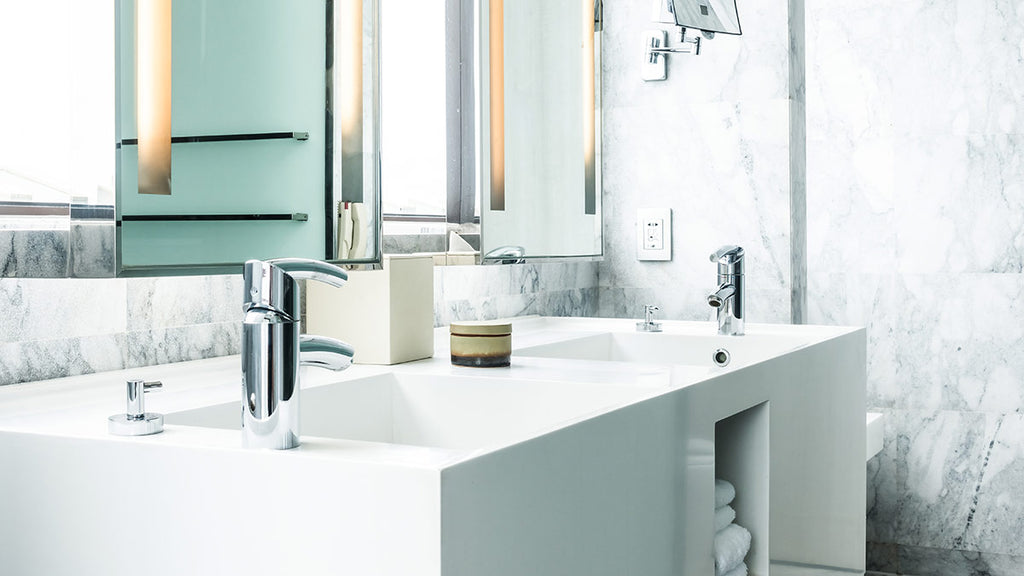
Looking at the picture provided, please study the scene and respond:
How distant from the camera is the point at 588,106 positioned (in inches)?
85.0

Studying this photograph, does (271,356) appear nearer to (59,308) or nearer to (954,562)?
(59,308)

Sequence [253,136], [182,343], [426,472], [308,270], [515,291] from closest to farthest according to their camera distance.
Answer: [426,472] < [308,270] < [253,136] < [182,343] < [515,291]

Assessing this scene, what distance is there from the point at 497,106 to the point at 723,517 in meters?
0.78

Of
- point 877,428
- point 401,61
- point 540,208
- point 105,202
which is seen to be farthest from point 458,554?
point 877,428

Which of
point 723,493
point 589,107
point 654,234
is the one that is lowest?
point 723,493

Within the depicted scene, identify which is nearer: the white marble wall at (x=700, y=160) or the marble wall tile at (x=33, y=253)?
the marble wall tile at (x=33, y=253)

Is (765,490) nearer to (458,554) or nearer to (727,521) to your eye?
(727,521)

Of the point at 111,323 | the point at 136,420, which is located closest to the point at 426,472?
the point at 136,420

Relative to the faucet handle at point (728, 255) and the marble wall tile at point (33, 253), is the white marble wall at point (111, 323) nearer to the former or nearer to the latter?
the marble wall tile at point (33, 253)

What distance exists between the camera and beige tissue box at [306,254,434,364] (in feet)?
4.44

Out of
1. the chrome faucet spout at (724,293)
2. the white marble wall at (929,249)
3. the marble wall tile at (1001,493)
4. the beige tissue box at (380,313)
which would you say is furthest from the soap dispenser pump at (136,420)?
the marble wall tile at (1001,493)

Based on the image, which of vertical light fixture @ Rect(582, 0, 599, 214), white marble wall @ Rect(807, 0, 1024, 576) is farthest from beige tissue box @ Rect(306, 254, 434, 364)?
white marble wall @ Rect(807, 0, 1024, 576)

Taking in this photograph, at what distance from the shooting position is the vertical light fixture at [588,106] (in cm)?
214

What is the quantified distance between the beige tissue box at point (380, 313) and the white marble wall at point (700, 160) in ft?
3.31
